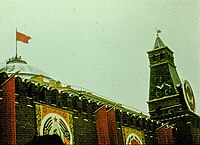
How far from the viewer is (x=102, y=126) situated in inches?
703

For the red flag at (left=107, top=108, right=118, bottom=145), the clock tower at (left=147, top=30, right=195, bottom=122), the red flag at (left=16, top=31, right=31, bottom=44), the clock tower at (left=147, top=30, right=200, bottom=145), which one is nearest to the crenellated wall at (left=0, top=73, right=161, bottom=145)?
the red flag at (left=107, top=108, right=118, bottom=145)

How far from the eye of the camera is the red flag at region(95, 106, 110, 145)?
17.6 metres

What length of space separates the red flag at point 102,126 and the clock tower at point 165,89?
29.7 feet

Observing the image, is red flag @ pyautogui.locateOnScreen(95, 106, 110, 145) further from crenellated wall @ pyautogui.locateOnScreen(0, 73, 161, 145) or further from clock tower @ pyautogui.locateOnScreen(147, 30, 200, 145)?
clock tower @ pyautogui.locateOnScreen(147, 30, 200, 145)

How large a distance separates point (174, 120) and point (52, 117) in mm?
13084

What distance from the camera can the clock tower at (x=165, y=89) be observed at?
2642 centimetres

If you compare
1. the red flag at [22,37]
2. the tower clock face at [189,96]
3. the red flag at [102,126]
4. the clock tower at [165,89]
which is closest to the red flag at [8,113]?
the red flag at [22,37]

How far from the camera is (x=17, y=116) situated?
45.0ft

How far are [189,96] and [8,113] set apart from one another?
17183 millimetres

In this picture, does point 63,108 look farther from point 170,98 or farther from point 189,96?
point 189,96

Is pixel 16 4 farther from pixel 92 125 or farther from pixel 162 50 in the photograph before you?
pixel 162 50

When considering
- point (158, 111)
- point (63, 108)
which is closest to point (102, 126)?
point (63, 108)

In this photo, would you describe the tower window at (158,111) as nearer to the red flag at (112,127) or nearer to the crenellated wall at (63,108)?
the crenellated wall at (63,108)

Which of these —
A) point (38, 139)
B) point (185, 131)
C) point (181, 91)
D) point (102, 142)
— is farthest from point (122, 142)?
point (38, 139)
